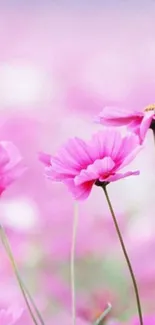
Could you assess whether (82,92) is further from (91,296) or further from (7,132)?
(91,296)

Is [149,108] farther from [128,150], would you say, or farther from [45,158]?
[45,158]

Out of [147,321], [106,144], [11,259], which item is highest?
[106,144]

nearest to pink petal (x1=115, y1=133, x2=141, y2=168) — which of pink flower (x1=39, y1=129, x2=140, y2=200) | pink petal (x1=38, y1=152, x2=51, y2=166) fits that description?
pink flower (x1=39, y1=129, x2=140, y2=200)

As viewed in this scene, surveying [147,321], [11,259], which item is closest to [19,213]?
[11,259]

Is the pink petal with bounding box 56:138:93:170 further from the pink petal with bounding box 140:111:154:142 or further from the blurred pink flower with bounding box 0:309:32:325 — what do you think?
the blurred pink flower with bounding box 0:309:32:325

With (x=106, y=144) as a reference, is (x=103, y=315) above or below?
below
